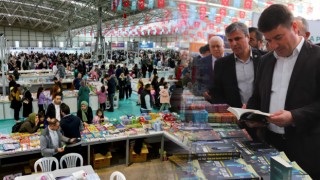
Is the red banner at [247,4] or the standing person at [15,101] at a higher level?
the red banner at [247,4]

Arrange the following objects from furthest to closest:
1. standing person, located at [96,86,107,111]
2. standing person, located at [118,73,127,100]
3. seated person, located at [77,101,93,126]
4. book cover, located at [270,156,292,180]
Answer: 1. standing person, located at [118,73,127,100]
2. standing person, located at [96,86,107,111]
3. seated person, located at [77,101,93,126]
4. book cover, located at [270,156,292,180]

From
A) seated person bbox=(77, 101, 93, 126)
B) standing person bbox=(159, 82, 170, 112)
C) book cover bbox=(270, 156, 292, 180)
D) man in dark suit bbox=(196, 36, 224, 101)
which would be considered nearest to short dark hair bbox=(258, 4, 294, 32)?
man in dark suit bbox=(196, 36, 224, 101)

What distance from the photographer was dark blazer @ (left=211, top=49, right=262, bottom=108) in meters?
1.49

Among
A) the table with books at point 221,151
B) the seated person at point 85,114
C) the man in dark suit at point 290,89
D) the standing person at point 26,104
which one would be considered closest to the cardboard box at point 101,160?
the seated person at point 85,114

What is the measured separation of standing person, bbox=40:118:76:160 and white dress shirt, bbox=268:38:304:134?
3521 millimetres

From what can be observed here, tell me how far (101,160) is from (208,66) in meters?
4.53

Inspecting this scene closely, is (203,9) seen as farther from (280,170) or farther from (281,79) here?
(280,170)

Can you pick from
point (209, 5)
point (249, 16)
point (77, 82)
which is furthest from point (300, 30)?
point (77, 82)

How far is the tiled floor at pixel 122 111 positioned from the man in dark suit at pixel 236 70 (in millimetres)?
7201

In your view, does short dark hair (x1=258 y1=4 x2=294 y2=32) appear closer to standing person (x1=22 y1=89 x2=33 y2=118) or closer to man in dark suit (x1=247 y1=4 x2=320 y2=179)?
man in dark suit (x1=247 y1=4 x2=320 y2=179)

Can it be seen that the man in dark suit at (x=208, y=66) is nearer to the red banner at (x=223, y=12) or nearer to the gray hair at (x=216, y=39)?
the gray hair at (x=216, y=39)

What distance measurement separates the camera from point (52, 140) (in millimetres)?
4297

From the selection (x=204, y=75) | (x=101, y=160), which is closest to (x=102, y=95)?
(x=101, y=160)

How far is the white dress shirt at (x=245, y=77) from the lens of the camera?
4.90 ft
